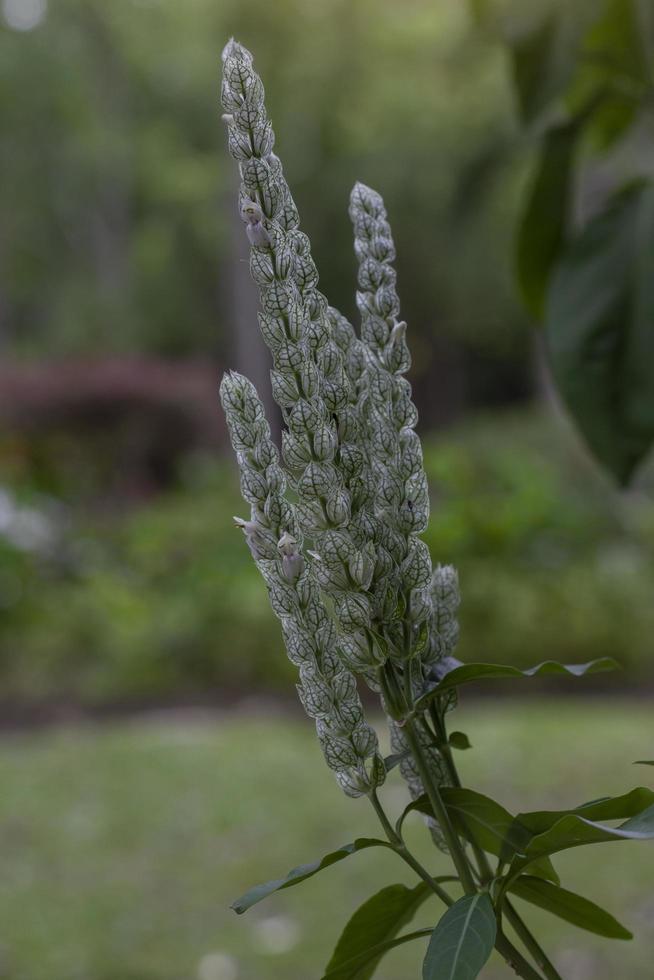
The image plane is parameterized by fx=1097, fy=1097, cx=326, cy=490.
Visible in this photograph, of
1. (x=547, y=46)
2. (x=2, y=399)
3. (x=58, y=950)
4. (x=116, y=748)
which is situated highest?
(x=2, y=399)

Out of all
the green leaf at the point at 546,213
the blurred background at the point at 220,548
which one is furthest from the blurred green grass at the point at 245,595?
the green leaf at the point at 546,213

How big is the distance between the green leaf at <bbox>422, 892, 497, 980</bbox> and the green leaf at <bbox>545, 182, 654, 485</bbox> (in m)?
0.53

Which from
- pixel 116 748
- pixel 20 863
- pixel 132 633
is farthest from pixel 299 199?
pixel 20 863

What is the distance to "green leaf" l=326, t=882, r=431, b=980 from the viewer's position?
1.94ft

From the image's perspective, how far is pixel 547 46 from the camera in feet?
3.53

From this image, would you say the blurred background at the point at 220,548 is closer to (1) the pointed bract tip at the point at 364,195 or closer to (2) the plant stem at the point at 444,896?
(1) the pointed bract tip at the point at 364,195

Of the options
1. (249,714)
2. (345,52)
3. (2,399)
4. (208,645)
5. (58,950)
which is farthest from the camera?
(345,52)

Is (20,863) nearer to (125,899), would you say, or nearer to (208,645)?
(125,899)

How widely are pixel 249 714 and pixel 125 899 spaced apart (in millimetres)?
1908

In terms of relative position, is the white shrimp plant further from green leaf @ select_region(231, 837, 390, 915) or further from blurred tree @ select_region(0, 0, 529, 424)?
blurred tree @ select_region(0, 0, 529, 424)

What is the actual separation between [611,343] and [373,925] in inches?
22.9

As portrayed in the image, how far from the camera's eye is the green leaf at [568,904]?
0.56m

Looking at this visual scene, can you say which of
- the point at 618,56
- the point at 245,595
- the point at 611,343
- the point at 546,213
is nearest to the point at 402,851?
the point at 611,343

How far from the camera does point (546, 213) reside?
1.11 metres
